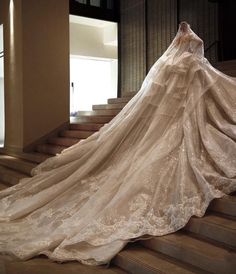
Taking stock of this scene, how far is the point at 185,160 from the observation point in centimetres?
307

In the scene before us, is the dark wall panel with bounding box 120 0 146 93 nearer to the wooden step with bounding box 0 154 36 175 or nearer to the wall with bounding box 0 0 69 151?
the wall with bounding box 0 0 69 151

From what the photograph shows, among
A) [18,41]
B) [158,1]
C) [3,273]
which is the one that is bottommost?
[3,273]

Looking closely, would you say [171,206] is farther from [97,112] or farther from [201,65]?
[97,112]

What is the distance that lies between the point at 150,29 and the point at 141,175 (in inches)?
268

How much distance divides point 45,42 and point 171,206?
16.0 ft

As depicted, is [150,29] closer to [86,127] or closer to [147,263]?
[86,127]

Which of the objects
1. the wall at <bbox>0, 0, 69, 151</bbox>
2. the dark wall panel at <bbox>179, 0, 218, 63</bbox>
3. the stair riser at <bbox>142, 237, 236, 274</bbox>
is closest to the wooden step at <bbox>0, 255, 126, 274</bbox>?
the stair riser at <bbox>142, 237, 236, 274</bbox>

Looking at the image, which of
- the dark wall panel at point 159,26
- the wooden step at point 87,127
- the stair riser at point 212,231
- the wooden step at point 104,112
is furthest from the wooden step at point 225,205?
the dark wall panel at point 159,26

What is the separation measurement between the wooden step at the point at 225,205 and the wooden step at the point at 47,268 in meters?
0.88

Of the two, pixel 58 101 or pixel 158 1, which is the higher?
pixel 158 1

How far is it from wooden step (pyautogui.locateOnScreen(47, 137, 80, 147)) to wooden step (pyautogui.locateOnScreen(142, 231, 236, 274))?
134 inches

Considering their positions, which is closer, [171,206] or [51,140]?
[171,206]

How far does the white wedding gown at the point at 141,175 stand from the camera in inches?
108

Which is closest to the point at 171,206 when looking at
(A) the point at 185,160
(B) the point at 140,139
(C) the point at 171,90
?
(A) the point at 185,160
